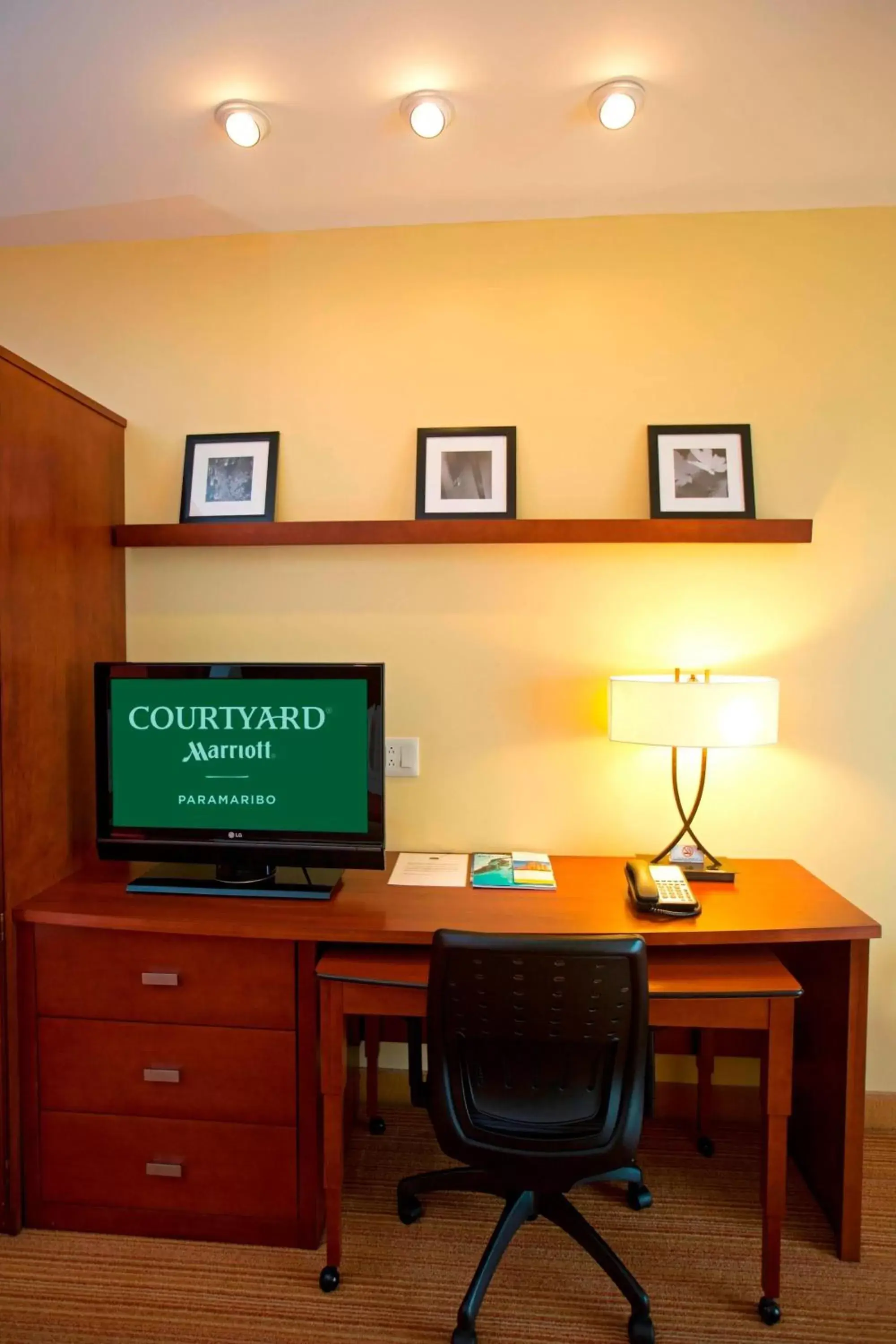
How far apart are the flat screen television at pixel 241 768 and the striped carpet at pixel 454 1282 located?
832 mm

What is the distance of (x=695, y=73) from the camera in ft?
5.39

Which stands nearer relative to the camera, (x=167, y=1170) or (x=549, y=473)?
(x=167, y=1170)

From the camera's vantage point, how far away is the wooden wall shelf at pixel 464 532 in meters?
2.08

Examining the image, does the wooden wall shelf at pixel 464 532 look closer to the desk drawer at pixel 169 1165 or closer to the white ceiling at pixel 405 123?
the white ceiling at pixel 405 123

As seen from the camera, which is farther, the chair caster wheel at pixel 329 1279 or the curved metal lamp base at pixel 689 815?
the curved metal lamp base at pixel 689 815

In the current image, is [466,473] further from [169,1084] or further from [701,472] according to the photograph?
[169,1084]

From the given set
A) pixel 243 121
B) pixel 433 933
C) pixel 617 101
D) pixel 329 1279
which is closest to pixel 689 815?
pixel 433 933

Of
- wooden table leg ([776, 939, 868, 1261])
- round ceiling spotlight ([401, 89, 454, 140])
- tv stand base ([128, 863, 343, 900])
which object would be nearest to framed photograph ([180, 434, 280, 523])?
round ceiling spotlight ([401, 89, 454, 140])

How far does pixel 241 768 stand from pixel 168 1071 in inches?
28.5

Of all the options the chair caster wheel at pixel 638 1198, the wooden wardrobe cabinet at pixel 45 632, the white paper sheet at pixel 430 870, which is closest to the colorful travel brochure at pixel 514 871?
the white paper sheet at pixel 430 870

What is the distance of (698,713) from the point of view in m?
1.86

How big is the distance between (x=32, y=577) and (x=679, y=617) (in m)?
1.75

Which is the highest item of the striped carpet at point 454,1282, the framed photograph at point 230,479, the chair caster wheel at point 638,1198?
the framed photograph at point 230,479

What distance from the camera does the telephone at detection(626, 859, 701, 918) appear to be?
1727 millimetres
